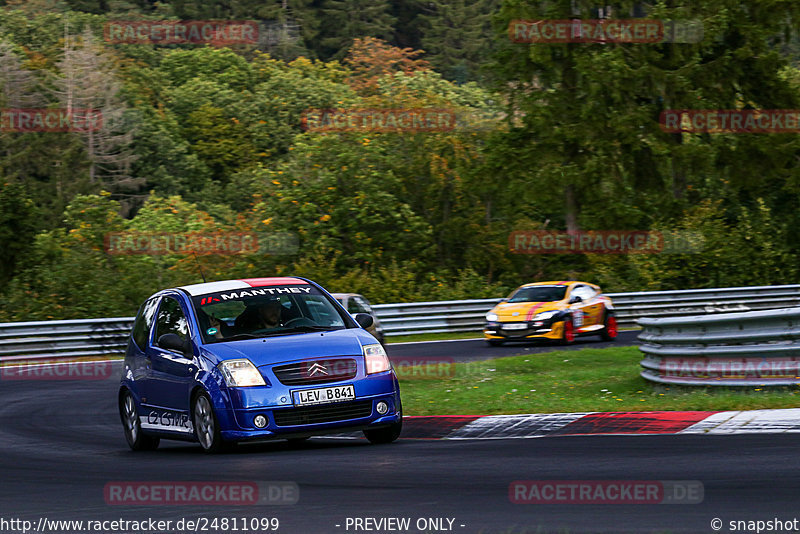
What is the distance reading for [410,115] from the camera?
163 feet

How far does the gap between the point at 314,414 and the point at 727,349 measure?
5529 mm

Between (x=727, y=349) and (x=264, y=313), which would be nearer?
(x=264, y=313)

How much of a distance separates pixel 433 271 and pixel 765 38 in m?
15.1

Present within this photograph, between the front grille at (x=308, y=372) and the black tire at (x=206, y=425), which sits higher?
the front grille at (x=308, y=372)

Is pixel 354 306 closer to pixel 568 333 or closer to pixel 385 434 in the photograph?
pixel 568 333

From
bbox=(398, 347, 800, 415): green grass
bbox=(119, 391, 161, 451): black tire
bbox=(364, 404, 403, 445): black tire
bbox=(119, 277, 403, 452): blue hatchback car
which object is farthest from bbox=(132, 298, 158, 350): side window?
bbox=(398, 347, 800, 415): green grass

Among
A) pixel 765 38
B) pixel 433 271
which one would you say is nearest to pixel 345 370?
pixel 433 271

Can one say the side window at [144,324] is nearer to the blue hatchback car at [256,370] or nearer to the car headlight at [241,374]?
the blue hatchback car at [256,370]

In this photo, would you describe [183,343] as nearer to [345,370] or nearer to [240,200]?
[345,370]

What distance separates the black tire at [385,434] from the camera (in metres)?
11.4

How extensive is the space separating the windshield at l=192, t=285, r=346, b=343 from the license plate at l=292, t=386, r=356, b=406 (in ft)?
2.93

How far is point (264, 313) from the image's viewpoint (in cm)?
1173

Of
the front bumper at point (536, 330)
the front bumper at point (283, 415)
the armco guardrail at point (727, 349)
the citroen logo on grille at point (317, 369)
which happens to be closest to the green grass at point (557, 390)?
the armco guardrail at point (727, 349)

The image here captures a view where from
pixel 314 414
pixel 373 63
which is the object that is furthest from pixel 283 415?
pixel 373 63
